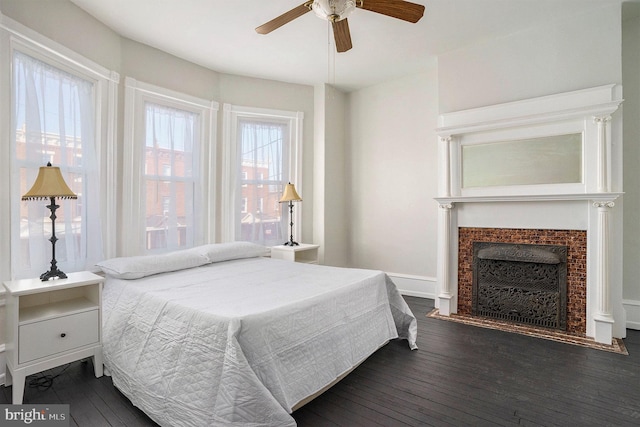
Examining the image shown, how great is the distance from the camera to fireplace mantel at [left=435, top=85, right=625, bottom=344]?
287cm

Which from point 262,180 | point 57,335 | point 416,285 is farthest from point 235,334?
point 416,285

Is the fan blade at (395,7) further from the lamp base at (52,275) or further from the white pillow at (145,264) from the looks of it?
the lamp base at (52,275)

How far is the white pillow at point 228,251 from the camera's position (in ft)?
10.7

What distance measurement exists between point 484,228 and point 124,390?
3.42m

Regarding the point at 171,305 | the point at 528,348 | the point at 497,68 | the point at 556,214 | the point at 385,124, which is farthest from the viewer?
the point at 385,124

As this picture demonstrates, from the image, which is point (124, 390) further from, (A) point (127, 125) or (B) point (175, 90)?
(B) point (175, 90)

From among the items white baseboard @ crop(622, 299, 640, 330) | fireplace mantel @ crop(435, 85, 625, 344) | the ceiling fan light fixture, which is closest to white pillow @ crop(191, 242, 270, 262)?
fireplace mantel @ crop(435, 85, 625, 344)

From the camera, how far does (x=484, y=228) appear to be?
3512 millimetres

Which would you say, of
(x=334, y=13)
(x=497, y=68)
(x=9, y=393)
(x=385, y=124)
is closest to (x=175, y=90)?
(x=334, y=13)

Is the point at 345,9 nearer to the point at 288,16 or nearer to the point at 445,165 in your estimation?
the point at 288,16

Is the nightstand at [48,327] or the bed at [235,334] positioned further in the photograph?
the nightstand at [48,327]

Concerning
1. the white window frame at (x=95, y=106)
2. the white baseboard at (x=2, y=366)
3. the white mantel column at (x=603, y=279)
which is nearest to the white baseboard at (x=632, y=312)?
the white mantel column at (x=603, y=279)

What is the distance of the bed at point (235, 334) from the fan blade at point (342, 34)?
1.80 metres

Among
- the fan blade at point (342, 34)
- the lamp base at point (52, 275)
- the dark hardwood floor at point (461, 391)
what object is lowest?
the dark hardwood floor at point (461, 391)
